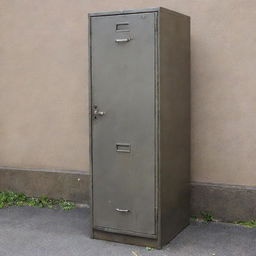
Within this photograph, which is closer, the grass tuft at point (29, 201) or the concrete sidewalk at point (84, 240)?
the concrete sidewalk at point (84, 240)

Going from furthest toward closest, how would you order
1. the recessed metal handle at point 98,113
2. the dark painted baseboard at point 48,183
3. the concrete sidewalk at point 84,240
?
the dark painted baseboard at point 48,183
the recessed metal handle at point 98,113
the concrete sidewalk at point 84,240

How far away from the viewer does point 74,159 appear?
548 centimetres

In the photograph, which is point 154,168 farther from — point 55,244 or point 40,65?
point 40,65

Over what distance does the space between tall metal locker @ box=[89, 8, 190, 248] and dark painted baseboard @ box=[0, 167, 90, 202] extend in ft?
3.35

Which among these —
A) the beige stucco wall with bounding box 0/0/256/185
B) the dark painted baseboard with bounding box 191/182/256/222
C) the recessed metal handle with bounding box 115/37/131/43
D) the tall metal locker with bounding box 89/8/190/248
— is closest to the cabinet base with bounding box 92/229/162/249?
the tall metal locker with bounding box 89/8/190/248

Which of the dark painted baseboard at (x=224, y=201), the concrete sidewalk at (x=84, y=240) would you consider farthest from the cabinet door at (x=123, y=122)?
the dark painted baseboard at (x=224, y=201)

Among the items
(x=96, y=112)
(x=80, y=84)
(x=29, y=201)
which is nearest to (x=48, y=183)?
(x=29, y=201)

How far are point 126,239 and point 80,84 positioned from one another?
1866 mm

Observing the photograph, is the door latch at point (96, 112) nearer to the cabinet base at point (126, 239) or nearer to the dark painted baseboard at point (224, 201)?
the cabinet base at point (126, 239)

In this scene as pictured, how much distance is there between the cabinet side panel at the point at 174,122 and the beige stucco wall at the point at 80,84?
9.2 inches

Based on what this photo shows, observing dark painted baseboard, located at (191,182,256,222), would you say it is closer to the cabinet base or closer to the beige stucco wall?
the beige stucco wall

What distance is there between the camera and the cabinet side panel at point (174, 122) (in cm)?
412

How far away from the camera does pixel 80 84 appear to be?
5.39m

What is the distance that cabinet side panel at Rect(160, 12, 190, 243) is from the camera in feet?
13.5
